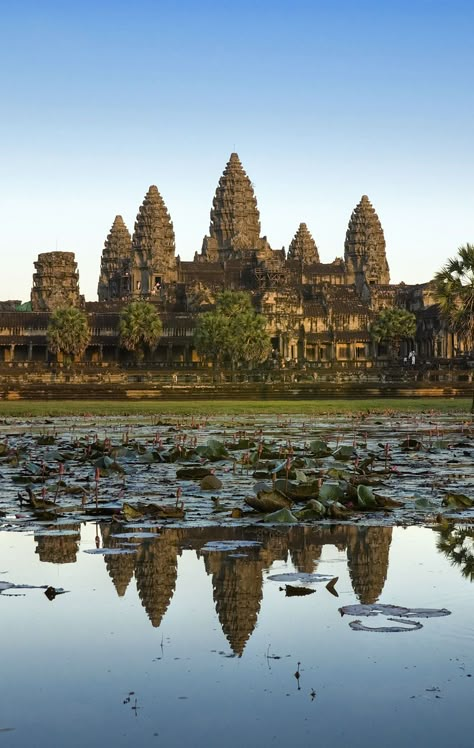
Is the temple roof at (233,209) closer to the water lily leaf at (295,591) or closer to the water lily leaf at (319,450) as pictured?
the water lily leaf at (319,450)

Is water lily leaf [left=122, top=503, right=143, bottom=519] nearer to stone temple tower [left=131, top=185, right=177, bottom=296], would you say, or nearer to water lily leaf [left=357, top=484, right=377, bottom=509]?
A: water lily leaf [left=357, top=484, right=377, bottom=509]

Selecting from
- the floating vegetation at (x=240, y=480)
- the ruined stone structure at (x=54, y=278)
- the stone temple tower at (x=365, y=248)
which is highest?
the stone temple tower at (x=365, y=248)

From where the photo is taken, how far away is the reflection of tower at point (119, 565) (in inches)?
463

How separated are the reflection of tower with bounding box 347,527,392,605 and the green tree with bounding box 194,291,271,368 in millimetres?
91174

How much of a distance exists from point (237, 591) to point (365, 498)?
5.56 m

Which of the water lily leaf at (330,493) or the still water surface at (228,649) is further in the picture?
the water lily leaf at (330,493)

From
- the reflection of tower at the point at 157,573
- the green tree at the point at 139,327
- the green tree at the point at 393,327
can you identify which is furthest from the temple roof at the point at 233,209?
the reflection of tower at the point at 157,573

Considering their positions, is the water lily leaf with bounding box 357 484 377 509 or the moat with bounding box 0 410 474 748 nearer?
the moat with bounding box 0 410 474 748

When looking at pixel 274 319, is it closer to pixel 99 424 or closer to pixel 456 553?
pixel 99 424

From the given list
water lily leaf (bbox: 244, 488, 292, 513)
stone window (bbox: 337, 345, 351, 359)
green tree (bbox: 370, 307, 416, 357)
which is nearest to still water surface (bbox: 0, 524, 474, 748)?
water lily leaf (bbox: 244, 488, 292, 513)

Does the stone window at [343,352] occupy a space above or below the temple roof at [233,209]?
below

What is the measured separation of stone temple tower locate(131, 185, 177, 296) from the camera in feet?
535

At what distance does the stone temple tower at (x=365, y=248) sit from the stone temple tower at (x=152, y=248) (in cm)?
2517

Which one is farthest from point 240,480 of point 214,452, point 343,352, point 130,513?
point 343,352
